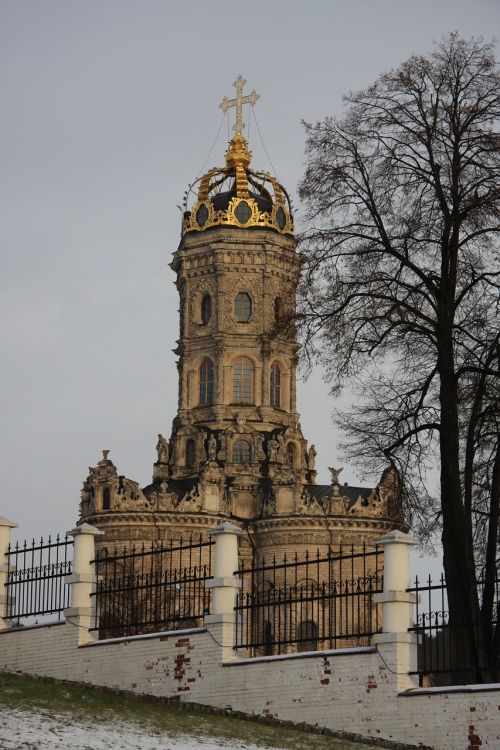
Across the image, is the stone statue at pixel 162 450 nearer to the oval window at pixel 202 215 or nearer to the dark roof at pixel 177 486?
the dark roof at pixel 177 486

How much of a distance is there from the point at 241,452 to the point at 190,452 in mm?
2500

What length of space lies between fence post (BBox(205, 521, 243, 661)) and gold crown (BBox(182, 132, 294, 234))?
2195 inches

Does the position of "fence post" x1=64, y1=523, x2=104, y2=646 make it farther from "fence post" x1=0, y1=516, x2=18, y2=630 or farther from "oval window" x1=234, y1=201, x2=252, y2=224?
"oval window" x1=234, y1=201, x2=252, y2=224

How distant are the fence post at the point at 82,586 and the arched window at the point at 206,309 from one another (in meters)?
53.1

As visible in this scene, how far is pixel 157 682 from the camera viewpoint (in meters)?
25.4

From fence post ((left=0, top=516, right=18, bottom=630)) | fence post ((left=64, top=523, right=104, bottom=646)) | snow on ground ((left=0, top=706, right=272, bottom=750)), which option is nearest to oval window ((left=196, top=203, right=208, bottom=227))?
fence post ((left=0, top=516, right=18, bottom=630))

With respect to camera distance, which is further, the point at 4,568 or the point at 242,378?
the point at 242,378

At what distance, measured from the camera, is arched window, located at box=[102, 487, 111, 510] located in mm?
72250

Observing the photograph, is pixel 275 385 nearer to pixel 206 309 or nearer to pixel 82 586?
pixel 206 309

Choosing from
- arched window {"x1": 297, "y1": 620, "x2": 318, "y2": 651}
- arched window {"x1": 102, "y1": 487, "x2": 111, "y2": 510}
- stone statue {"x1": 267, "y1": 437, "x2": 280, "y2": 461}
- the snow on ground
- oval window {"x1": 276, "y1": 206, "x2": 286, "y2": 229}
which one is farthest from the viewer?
oval window {"x1": 276, "y1": 206, "x2": 286, "y2": 229}

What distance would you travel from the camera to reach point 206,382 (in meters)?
79.2

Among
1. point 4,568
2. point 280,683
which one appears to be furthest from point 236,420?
point 280,683

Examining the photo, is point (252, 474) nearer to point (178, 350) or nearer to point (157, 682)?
point (178, 350)

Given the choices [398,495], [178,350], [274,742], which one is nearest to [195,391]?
Answer: [178,350]
